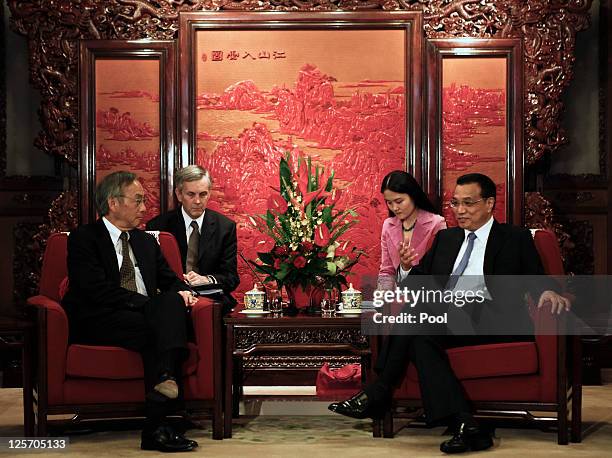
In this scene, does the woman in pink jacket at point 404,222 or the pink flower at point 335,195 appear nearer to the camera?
the woman in pink jacket at point 404,222

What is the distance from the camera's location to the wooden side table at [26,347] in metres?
3.88

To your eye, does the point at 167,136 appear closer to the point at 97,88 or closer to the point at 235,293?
the point at 97,88

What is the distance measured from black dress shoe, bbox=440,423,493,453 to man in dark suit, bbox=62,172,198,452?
98 cm

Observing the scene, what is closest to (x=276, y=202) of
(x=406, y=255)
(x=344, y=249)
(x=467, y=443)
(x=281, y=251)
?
(x=344, y=249)

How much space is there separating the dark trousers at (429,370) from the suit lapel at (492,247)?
0.32 m

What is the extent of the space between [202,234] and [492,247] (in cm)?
155

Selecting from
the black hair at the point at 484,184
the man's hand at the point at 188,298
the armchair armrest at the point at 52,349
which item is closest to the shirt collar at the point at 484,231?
the black hair at the point at 484,184

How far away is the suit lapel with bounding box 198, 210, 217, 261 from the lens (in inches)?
192

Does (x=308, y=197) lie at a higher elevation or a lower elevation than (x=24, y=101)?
lower

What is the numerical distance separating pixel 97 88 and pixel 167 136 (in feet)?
1.58

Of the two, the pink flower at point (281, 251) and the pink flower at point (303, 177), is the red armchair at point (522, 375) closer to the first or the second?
the pink flower at point (281, 251)

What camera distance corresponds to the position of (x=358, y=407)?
3809 millimetres

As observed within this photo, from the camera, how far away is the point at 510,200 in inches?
214

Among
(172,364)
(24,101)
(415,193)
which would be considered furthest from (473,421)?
(24,101)
